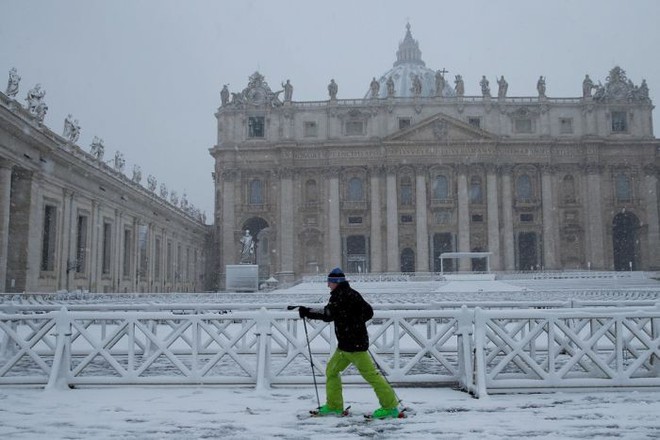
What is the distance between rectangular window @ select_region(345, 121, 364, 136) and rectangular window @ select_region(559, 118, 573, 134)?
22.0 metres

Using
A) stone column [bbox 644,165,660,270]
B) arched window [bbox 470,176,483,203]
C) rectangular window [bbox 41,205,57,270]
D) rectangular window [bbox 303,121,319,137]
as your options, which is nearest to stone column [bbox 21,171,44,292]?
rectangular window [bbox 41,205,57,270]

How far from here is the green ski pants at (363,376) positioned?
8133 mm

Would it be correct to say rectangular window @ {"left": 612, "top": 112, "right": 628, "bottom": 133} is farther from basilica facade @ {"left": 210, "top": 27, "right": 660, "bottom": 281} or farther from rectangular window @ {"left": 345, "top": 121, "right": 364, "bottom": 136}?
rectangular window @ {"left": 345, "top": 121, "right": 364, "bottom": 136}

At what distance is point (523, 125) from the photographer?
72812 mm

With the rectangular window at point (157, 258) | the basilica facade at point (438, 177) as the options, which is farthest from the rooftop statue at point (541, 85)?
the rectangular window at point (157, 258)

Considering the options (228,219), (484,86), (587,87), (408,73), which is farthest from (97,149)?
(408,73)

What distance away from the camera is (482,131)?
70.2 metres

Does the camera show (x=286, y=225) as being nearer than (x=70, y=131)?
No

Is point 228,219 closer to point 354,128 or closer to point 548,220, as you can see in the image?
point 354,128

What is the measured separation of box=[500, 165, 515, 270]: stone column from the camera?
70375 mm

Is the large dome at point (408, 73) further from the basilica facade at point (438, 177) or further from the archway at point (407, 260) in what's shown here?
the archway at point (407, 260)

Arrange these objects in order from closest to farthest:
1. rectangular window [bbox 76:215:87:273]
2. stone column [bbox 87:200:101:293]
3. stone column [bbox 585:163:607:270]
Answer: rectangular window [bbox 76:215:87:273] → stone column [bbox 87:200:101:293] → stone column [bbox 585:163:607:270]

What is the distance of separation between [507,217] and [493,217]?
160 centimetres

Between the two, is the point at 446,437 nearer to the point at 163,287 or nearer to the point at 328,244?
the point at 163,287
